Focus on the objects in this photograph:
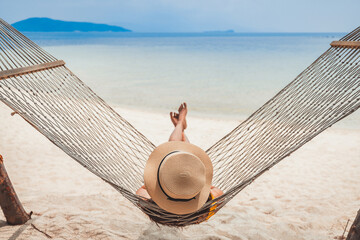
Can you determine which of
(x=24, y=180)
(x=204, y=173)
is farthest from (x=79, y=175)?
(x=204, y=173)

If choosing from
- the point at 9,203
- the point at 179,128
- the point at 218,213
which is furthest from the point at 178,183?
the point at 9,203

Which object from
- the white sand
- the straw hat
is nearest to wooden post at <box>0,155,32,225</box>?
the white sand

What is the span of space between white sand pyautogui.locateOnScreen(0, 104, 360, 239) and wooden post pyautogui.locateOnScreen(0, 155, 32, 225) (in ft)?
0.15

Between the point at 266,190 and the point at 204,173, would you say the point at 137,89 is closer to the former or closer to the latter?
the point at 266,190

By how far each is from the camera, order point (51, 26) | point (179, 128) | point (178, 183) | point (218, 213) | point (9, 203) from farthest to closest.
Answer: point (51, 26) → point (218, 213) → point (179, 128) → point (9, 203) → point (178, 183)

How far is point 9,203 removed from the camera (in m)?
1.70

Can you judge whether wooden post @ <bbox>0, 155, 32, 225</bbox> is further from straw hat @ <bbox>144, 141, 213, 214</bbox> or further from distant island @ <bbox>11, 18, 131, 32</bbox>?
distant island @ <bbox>11, 18, 131, 32</bbox>

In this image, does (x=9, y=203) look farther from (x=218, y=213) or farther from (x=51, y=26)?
(x=51, y=26)

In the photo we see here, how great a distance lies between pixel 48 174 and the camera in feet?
9.09

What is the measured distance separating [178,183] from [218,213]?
0.78m

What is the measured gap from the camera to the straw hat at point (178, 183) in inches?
55.5

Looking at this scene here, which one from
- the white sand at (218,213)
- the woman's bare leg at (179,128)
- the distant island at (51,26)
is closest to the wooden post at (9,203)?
the white sand at (218,213)

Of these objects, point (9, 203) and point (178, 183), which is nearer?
point (178, 183)

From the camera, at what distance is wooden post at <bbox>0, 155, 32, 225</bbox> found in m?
1.62
